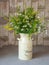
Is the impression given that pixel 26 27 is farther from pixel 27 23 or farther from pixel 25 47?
pixel 25 47

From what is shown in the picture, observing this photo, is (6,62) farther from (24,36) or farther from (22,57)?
(24,36)

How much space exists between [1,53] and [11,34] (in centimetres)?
36


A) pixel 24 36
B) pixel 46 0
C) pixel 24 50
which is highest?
pixel 46 0

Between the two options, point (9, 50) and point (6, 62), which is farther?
point (9, 50)

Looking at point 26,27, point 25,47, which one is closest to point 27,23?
point 26,27

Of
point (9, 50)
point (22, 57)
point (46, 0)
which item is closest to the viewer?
point (22, 57)

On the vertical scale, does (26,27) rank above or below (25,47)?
above

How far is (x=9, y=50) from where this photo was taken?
1984 mm

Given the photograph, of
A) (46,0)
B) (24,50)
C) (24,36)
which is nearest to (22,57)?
(24,50)

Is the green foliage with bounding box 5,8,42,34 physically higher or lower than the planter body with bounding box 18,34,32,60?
higher

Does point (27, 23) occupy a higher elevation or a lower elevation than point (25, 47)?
higher

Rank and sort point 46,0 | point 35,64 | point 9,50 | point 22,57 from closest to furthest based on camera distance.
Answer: point 35,64
point 22,57
point 9,50
point 46,0

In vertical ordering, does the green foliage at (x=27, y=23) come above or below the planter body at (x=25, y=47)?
above

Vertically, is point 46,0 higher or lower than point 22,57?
higher
